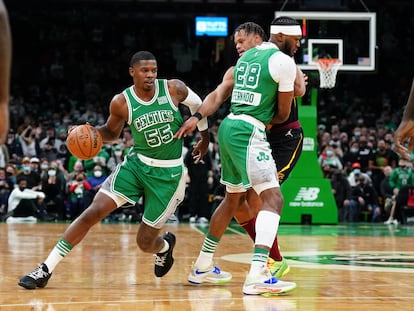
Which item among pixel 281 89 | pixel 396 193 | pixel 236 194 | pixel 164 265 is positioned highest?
pixel 281 89

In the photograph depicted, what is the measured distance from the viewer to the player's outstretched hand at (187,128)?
7.10 metres

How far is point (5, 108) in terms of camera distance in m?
3.43

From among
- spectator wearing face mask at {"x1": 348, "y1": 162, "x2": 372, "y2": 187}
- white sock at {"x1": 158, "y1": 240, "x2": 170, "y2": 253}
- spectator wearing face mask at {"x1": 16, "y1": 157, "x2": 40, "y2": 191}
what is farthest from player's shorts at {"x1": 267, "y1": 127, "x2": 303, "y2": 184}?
spectator wearing face mask at {"x1": 348, "y1": 162, "x2": 372, "y2": 187}

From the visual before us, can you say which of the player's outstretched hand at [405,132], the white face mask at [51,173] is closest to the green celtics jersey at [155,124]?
the player's outstretched hand at [405,132]

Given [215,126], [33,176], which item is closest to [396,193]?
[215,126]

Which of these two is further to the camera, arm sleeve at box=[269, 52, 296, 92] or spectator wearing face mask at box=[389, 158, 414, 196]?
spectator wearing face mask at box=[389, 158, 414, 196]

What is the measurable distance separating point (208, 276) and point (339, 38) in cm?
1024

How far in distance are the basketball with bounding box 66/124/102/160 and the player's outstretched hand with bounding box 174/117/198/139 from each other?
0.66m

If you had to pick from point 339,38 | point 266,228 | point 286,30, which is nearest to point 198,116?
point 286,30

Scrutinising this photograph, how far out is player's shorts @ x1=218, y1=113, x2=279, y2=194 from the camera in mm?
6754

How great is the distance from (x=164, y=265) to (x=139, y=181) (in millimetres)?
795

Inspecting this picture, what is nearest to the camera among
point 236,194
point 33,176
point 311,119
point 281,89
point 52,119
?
point 281,89

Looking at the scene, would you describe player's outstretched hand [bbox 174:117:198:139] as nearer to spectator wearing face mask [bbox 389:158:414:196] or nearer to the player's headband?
the player's headband

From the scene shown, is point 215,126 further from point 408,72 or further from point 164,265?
point 164,265
